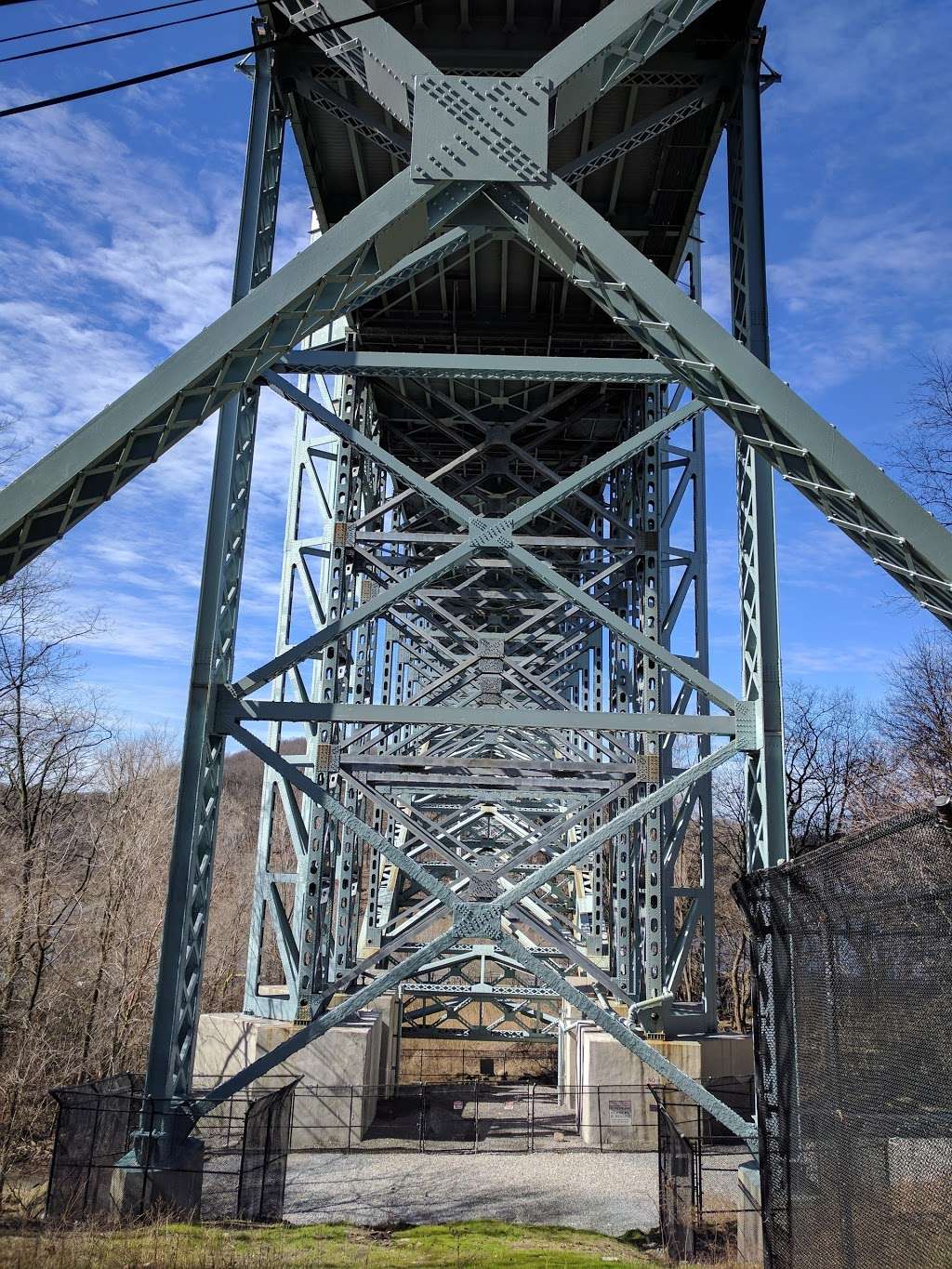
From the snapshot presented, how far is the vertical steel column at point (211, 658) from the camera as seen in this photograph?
26.9ft

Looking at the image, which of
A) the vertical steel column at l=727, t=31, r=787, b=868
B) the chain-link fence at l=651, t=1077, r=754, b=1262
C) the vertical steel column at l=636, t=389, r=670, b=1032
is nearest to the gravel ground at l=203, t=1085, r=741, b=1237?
the chain-link fence at l=651, t=1077, r=754, b=1262

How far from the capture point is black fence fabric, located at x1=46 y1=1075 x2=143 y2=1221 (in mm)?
8281

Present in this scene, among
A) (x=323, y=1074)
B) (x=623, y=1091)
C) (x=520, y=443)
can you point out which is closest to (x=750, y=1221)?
(x=623, y=1091)

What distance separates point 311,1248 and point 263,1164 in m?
2.35

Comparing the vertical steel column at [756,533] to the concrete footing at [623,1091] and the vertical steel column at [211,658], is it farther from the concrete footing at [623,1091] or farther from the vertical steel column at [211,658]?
the concrete footing at [623,1091]

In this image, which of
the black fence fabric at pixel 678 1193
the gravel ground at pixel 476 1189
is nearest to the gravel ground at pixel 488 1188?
the gravel ground at pixel 476 1189

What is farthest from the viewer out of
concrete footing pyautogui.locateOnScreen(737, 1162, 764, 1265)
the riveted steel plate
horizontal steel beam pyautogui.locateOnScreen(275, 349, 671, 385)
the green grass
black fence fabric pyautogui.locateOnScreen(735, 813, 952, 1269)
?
horizontal steel beam pyautogui.locateOnScreen(275, 349, 671, 385)

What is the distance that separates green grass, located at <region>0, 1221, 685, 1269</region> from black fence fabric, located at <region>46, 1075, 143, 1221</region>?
63 centimetres

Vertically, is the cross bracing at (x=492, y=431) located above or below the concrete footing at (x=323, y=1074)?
above

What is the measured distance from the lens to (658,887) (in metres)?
13.3

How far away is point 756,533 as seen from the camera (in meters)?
9.13

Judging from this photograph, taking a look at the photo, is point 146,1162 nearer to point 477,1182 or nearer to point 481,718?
point 481,718

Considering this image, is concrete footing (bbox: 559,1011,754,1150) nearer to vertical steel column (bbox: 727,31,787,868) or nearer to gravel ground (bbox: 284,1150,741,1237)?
gravel ground (bbox: 284,1150,741,1237)

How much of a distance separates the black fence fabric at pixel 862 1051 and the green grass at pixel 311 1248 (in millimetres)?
2780
